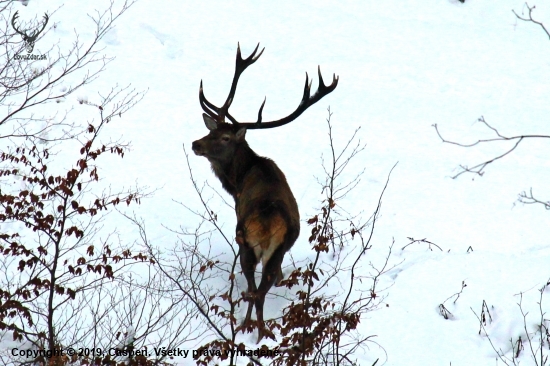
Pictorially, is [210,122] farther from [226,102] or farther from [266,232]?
[266,232]

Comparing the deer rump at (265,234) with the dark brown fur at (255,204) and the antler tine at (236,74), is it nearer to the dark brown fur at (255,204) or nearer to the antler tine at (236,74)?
the dark brown fur at (255,204)

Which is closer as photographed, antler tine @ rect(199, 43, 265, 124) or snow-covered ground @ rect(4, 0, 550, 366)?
snow-covered ground @ rect(4, 0, 550, 366)

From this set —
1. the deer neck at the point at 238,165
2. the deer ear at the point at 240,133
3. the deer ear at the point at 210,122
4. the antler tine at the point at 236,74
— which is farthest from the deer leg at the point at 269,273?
the antler tine at the point at 236,74

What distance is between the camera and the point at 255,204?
278 inches

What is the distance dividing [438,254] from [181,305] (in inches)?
133

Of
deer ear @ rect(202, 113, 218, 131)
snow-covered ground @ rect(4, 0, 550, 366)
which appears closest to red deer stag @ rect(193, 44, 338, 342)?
deer ear @ rect(202, 113, 218, 131)

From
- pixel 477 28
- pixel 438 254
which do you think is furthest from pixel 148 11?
pixel 438 254

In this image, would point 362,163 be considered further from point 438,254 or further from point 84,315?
point 84,315

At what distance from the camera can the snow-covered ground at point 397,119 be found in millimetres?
7320

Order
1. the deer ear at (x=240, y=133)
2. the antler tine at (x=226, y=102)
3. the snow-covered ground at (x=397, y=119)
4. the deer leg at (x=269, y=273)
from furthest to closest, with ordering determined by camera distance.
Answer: the antler tine at (x=226, y=102), the deer ear at (x=240, y=133), the snow-covered ground at (x=397, y=119), the deer leg at (x=269, y=273)

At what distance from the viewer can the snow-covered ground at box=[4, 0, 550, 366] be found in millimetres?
7320

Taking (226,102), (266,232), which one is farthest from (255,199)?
(226,102)

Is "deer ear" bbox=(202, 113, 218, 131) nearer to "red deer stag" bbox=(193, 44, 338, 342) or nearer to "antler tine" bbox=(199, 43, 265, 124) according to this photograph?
"red deer stag" bbox=(193, 44, 338, 342)

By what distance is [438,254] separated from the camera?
26.8 ft
